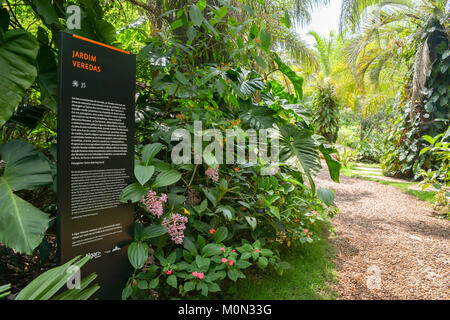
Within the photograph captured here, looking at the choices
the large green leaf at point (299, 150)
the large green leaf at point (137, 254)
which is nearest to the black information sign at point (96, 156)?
the large green leaf at point (137, 254)

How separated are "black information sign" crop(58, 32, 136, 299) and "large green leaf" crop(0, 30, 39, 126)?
0.26 meters

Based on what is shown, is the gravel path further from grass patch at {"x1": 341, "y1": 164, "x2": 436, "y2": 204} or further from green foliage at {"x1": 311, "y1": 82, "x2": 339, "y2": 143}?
green foliage at {"x1": 311, "y1": 82, "x2": 339, "y2": 143}

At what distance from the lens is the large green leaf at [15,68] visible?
1.27 m

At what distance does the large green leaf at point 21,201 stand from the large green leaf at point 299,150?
178 cm

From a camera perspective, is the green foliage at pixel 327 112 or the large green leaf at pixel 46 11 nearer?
the large green leaf at pixel 46 11

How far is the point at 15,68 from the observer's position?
4.37ft

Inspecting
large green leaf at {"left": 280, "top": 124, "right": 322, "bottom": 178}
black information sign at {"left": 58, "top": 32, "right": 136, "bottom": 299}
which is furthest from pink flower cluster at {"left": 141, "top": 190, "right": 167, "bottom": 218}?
large green leaf at {"left": 280, "top": 124, "right": 322, "bottom": 178}

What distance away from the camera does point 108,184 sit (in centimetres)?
141

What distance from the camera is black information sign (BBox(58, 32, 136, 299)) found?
1233 mm

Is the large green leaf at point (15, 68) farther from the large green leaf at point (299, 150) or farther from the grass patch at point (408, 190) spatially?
the grass patch at point (408, 190)

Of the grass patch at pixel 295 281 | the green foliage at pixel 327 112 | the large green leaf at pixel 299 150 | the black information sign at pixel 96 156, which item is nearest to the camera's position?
the black information sign at pixel 96 156

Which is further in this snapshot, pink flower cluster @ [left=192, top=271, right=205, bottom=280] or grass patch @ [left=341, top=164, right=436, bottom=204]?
grass patch @ [left=341, top=164, right=436, bottom=204]

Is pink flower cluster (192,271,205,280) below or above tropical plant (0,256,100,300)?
below

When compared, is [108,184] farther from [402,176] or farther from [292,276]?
[402,176]
